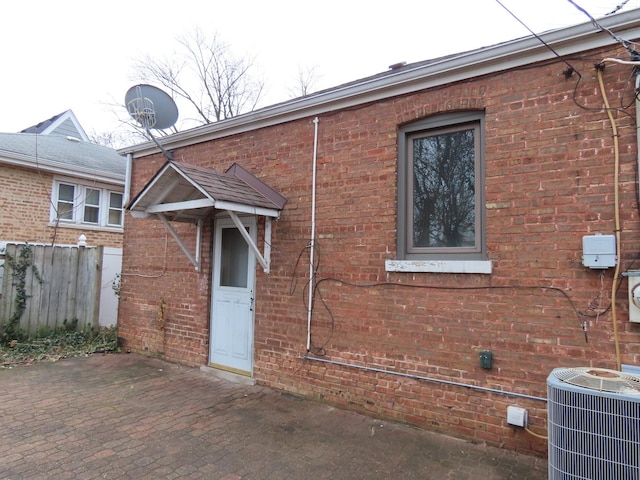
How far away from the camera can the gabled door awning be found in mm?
4738

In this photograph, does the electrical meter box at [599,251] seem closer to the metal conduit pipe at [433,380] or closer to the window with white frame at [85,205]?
the metal conduit pipe at [433,380]

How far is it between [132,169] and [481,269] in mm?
6697

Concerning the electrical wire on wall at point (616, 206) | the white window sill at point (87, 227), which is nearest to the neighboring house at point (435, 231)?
the electrical wire on wall at point (616, 206)

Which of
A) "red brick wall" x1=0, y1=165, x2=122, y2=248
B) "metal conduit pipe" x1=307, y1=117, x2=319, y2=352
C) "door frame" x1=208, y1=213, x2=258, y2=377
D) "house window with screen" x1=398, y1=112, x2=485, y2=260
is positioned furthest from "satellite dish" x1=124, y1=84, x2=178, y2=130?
"red brick wall" x1=0, y1=165, x2=122, y2=248

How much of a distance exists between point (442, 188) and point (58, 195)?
37.5ft

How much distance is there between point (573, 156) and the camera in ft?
12.1

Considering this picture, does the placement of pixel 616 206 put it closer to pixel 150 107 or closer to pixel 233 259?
pixel 233 259

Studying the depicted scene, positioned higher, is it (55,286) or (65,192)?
(65,192)

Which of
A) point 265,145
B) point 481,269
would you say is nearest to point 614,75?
point 481,269

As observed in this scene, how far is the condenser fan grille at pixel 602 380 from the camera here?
242 cm

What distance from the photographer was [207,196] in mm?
4590

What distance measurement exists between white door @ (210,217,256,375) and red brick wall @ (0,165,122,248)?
7358 millimetres

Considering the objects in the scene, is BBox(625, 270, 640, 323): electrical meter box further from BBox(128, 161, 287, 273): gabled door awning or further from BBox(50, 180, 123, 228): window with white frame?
BBox(50, 180, 123, 228): window with white frame

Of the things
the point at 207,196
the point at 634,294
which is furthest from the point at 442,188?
the point at 207,196
